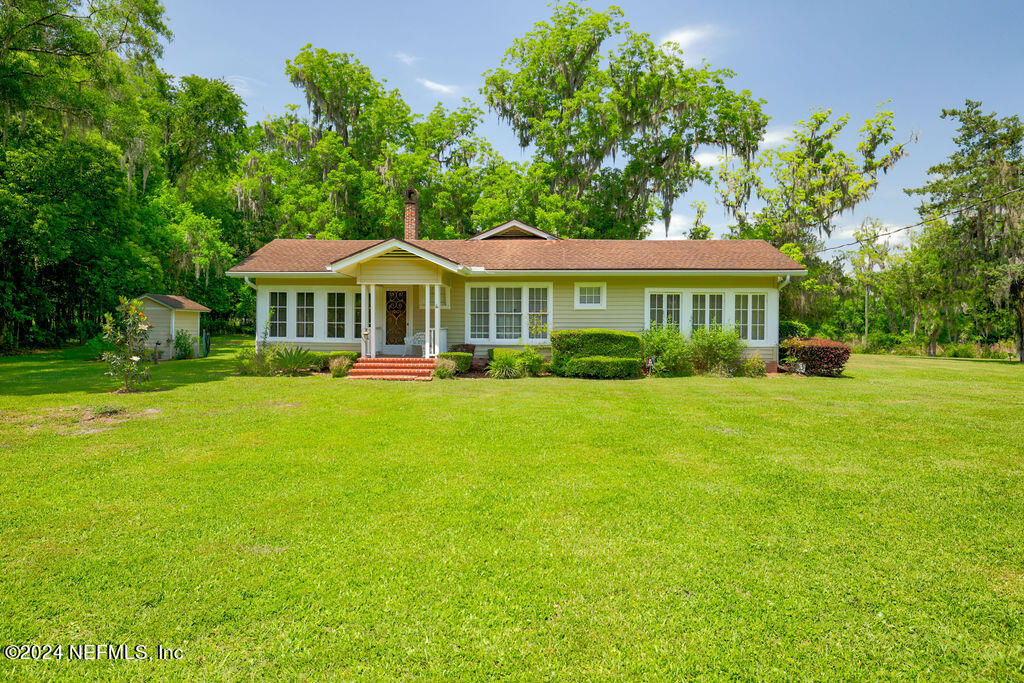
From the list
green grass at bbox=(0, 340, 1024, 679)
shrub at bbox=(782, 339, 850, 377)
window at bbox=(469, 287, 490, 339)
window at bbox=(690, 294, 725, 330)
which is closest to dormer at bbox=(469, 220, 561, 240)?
window at bbox=(469, 287, 490, 339)

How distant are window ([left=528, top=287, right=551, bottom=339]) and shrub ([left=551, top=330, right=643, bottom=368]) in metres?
1.56

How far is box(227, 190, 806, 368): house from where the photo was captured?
1611 centimetres

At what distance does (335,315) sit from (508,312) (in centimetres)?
620

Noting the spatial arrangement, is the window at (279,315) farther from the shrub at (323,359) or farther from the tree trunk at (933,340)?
the tree trunk at (933,340)

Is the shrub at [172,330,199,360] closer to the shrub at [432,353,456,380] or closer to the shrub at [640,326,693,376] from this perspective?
the shrub at [432,353,456,380]

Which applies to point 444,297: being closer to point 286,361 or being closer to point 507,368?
point 507,368

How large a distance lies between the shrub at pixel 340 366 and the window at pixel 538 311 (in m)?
6.08

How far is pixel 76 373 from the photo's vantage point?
14.2 metres

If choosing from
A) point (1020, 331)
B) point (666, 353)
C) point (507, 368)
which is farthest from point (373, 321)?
point (1020, 331)

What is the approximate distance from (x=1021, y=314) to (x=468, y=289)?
27052 mm

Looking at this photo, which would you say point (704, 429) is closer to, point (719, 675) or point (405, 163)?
point (719, 675)

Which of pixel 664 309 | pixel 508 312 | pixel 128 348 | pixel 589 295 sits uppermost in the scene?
pixel 589 295

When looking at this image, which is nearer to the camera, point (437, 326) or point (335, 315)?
point (437, 326)

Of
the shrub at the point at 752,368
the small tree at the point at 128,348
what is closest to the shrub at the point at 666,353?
the shrub at the point at 752,368
